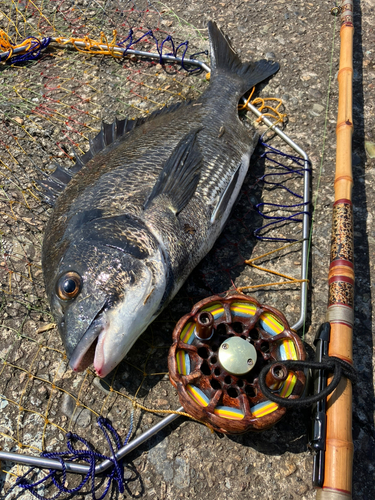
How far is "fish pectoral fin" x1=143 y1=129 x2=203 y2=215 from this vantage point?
2877 mm

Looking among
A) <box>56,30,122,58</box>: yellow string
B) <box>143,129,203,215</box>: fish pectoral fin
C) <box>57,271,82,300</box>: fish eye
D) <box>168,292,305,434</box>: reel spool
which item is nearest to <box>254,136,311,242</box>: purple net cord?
<box>143,129,203,215</box>: fish pectoral fin

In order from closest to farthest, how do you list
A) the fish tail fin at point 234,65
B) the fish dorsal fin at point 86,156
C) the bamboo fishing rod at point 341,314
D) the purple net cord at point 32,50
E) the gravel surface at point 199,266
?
the bamboo fishing rod at point 341,314 → the gravel surface at point 199,266 → the fish dorsal fin at point 86,156 → the fish tail fin at point 234,65 → the purple net cord at point 32,50

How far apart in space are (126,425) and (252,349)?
3.52 ft

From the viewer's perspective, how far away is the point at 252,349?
7.82 ft

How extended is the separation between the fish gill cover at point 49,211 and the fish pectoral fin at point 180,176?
0.66m

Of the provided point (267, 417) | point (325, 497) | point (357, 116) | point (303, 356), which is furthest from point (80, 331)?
point (357, 116)

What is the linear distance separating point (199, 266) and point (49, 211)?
1564 mm

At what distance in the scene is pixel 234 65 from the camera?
14.4ft

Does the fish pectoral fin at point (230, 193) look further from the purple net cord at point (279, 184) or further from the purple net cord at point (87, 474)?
the purple net cord at point (87, 474)

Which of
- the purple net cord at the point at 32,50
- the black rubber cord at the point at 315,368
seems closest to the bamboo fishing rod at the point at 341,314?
the black rubber cord at the point at 315,368

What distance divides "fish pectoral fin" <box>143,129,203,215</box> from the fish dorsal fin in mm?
664

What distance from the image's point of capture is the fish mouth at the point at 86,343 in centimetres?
225

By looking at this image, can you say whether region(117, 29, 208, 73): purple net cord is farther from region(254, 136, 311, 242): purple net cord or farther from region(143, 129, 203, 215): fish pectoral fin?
region(143, 129, 203, 215): fish pectoral fin

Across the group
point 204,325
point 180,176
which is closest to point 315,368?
point 204,325
